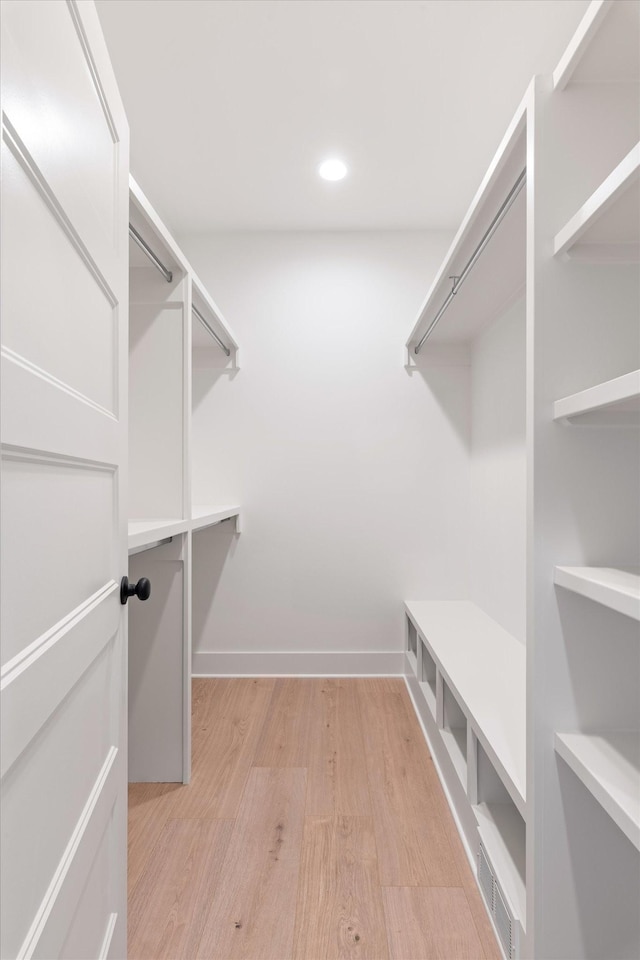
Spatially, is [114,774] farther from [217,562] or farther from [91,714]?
[217,562]

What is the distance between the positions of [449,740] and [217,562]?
1.58m

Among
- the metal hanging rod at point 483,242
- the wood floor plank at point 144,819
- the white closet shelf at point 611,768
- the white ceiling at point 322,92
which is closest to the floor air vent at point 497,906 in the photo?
the white closet shelf at point 611,768

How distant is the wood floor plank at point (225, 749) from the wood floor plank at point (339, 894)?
1.05 ft

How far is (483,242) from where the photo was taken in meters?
1.69

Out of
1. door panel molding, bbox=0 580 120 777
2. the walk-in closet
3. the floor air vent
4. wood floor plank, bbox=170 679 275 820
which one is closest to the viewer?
door panel molding, bbox=0 580 120 777

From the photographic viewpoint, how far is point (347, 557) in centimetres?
305

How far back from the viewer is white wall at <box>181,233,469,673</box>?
3047 millimetres

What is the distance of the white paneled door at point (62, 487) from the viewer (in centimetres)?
57

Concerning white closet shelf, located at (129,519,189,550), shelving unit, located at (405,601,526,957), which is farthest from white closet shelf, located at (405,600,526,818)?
white closet shelf, located at (129,519,189,550)

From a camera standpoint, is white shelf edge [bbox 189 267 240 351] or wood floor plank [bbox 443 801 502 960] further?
white shelf edge [bbox 189 267 240 351]

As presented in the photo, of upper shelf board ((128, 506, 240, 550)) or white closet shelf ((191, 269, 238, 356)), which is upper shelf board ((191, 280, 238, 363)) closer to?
white closet shelf ((191, 269, 238, 356))

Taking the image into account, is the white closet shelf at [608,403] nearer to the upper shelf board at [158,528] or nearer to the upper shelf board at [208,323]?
the upper shelf board at [158,528]

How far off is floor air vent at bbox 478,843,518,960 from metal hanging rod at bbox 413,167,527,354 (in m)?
1.58

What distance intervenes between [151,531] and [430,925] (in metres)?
1.16
